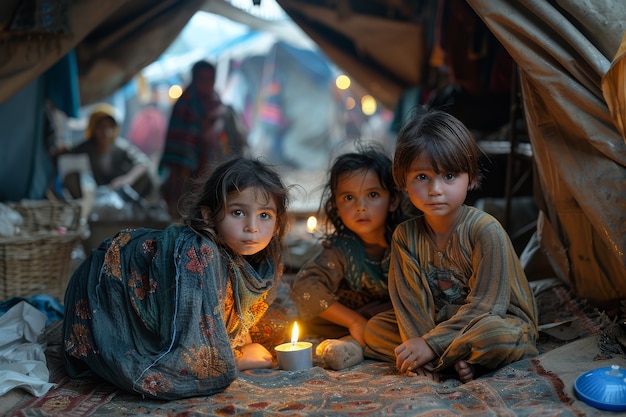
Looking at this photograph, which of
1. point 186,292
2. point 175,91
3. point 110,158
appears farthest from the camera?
point 175,91

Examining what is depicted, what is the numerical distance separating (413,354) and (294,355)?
467 mm

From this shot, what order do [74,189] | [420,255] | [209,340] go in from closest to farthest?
[209,340] < [420,255] < [74,189]

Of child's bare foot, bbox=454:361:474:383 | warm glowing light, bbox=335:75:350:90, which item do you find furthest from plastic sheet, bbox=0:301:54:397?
warm glowing light, bbox=335:75:350:90

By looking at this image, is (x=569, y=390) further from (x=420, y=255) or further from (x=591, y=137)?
(x=591, y=137)

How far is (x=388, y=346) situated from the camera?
2.89m

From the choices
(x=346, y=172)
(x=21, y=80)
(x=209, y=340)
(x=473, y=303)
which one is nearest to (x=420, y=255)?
(x=473, y=303)

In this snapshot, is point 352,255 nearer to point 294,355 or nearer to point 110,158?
point 294,355

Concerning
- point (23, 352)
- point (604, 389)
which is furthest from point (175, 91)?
point (604, 389)

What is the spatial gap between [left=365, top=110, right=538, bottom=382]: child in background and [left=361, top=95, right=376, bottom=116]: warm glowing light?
9070 mm

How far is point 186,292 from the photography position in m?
2.47

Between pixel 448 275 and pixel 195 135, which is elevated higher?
pixel 195 135

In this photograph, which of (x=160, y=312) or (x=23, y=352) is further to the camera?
(x=23, y=352)

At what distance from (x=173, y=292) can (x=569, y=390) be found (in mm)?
1413

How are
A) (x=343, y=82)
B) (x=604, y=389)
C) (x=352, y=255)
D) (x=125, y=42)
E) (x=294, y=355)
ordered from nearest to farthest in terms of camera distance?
(x=604, y=389) → (x=294, y=355) → (x=352, y=255) → (x=125, y=42) → (x=343, y=82)
